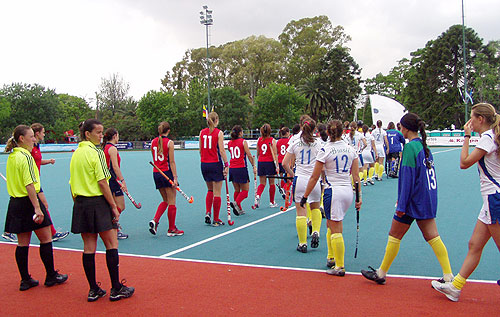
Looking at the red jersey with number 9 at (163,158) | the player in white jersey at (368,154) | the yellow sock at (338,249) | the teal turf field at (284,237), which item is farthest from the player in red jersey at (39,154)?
the player in white jersey at (368,154)

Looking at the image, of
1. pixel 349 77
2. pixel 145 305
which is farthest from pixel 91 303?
pixel 349 77

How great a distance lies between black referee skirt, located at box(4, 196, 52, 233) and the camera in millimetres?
5035

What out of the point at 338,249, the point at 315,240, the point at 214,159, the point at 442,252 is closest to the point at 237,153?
the point at 214,159

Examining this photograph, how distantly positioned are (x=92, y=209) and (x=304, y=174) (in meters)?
3.30

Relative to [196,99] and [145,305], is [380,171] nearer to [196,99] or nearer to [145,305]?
[145,305]

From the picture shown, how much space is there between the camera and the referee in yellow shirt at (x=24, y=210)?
499cm

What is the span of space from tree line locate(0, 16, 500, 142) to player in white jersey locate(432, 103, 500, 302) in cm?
4995

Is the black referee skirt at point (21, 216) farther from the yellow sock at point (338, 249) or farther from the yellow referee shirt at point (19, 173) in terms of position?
the yellow sock at point (338, 249)

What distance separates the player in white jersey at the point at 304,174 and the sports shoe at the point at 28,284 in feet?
12.2

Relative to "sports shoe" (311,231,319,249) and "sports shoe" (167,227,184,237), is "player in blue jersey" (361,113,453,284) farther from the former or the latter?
"sports shoe" (167,227,184,237)

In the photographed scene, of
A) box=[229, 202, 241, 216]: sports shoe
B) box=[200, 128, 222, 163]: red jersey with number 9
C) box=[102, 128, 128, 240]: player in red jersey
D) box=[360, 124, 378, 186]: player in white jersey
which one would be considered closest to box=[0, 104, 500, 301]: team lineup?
box=[102, 128, 128, 240]: player in red jersey

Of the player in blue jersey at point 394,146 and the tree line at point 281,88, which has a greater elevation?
the tree line at point 281,88

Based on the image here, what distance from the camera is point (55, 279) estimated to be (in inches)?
207

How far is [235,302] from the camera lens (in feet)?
14.8
